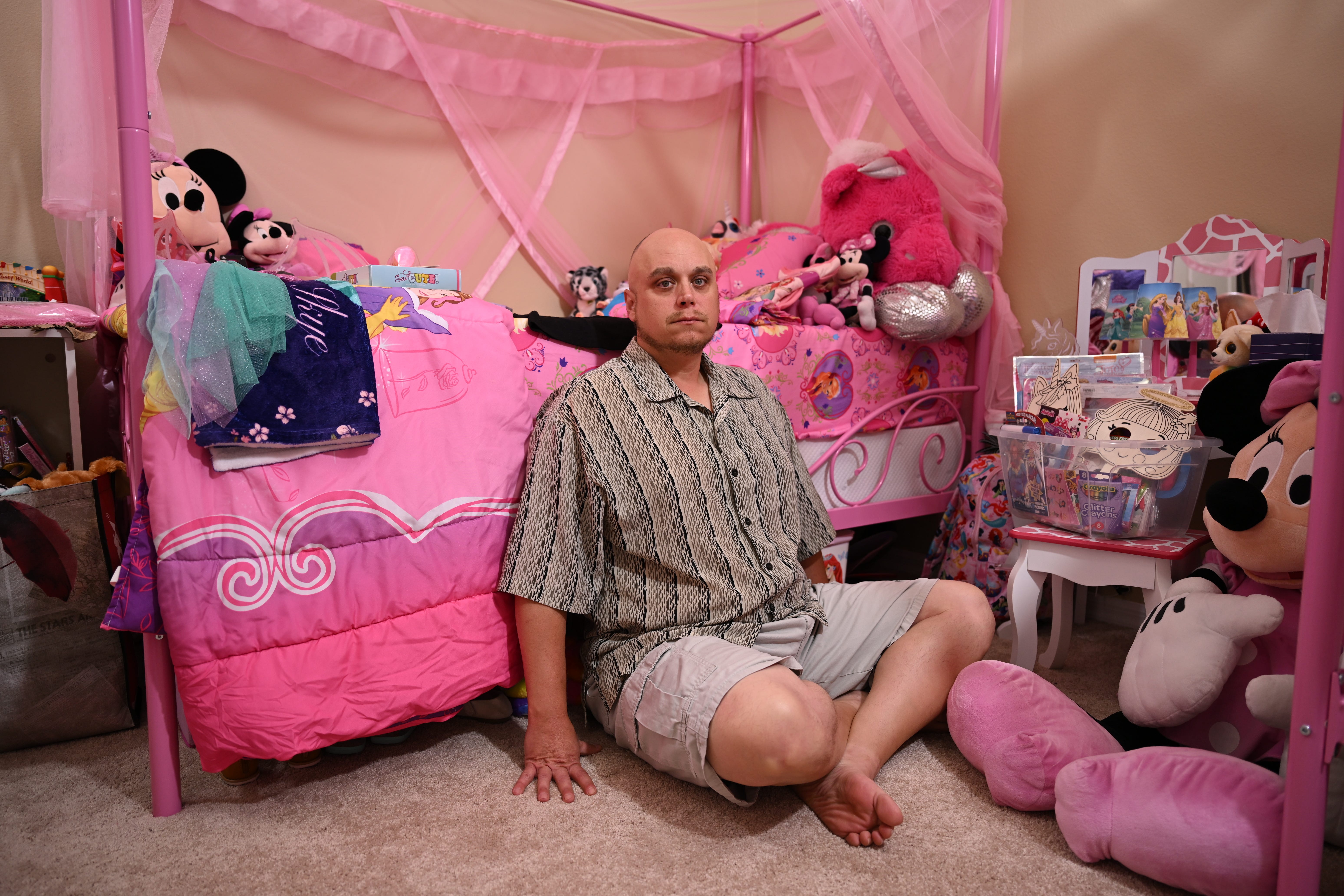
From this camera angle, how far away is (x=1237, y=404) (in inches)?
64.9

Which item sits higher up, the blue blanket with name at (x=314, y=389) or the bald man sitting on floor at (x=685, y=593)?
the blue blanket with name at (x=314, y=389)

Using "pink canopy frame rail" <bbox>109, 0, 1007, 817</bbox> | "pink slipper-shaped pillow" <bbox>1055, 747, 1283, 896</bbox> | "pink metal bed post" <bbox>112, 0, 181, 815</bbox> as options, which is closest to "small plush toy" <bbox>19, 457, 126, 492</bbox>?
"pink canopy frame rail" <bbox>109, 0, 1007, 817</bbox>

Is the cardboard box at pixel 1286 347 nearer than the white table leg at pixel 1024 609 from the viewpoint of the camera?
Yes

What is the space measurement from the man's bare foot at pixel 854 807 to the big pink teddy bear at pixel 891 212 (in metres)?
1.60

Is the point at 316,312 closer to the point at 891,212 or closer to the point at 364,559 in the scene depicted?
the point at 364,559

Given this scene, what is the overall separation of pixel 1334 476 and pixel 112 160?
2.09 meters

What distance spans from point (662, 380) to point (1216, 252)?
1.64 m

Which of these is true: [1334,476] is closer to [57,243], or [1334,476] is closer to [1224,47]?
[1224,47]

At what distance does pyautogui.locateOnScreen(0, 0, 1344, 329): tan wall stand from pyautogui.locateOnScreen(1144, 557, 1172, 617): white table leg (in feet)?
3.29

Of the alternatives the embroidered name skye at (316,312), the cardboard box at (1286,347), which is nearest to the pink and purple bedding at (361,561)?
the embroidered name skye at (316,312)

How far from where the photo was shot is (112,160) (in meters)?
1.55

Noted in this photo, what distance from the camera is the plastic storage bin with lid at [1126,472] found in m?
1.76

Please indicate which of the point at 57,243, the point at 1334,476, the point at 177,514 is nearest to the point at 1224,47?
the point at 1334,476

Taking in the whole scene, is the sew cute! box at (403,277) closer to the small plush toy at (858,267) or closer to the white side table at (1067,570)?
the small plush toy at (858,267)
